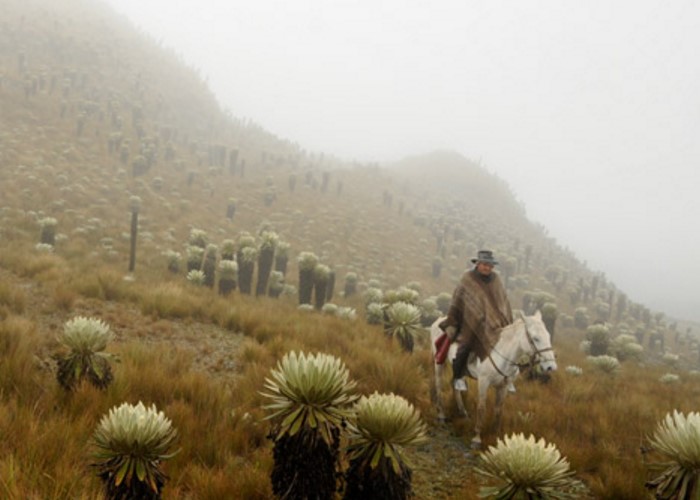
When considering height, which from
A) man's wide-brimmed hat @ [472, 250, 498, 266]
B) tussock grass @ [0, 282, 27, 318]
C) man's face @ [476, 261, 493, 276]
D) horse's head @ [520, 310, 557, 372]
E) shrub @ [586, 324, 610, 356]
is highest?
man's wide-brimmed hat @ [472, 250, 498, 266]

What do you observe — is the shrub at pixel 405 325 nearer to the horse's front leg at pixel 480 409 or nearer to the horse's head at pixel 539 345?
the horse's front leg at pixel 480 409

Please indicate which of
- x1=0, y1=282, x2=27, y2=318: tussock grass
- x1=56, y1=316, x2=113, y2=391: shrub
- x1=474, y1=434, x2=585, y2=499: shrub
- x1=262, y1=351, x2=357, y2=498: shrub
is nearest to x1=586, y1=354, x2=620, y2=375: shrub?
x1=474, y1=434, x2=585, y2=499: shrub

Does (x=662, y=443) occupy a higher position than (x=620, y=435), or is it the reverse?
(x=662, y=443)

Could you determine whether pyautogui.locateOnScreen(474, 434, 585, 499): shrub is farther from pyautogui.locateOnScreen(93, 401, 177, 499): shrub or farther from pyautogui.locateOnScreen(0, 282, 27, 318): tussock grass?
pyautogui.locateOnScreen(0, 282, 27, 318): tussock grass

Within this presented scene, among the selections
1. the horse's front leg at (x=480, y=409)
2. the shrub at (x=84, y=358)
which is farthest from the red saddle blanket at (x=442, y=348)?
the shrub at (x=84, y=358)

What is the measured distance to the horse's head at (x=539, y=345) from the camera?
5016mm

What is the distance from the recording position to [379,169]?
49.9 metres

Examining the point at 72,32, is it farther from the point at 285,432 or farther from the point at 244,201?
the point at 285,432

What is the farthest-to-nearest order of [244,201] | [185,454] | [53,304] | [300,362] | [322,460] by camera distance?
[244,201] → [53,304] → [185,454] → [300,362] → [322,460]

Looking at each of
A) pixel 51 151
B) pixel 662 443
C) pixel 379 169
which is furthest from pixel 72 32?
pixel 662 443

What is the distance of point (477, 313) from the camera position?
5.94 meters

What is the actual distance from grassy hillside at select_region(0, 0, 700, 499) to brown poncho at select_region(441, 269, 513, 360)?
1.35 m

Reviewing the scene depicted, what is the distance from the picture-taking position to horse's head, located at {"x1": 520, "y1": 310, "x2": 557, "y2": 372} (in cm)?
502

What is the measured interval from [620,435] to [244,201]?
2698cm
